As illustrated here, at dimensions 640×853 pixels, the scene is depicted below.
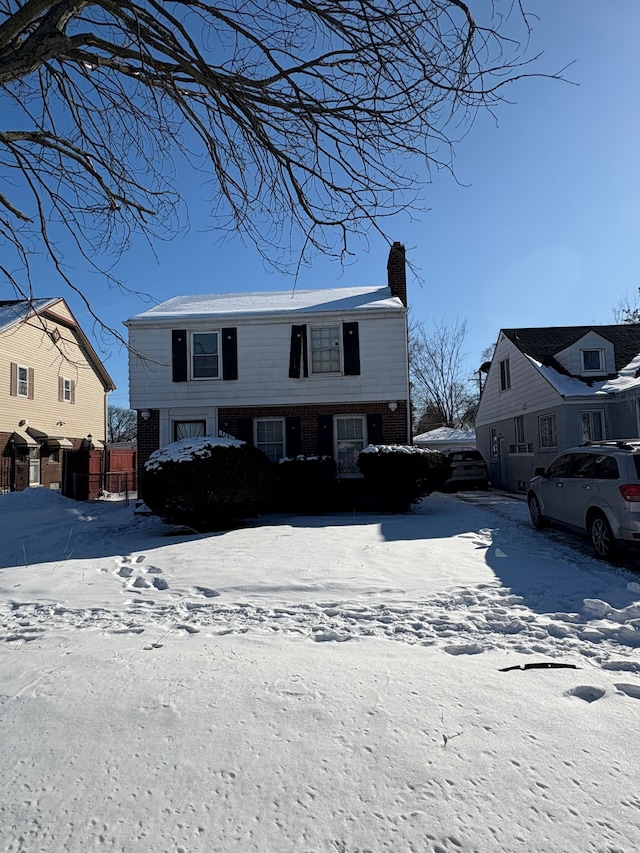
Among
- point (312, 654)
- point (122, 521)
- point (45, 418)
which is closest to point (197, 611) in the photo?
point (312, 654)

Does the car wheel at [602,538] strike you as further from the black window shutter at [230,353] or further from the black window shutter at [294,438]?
the black window shutter at [230,353]

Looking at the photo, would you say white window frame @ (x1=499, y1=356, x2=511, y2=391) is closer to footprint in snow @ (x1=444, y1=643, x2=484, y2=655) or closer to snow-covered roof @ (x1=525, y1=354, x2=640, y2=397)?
snow-covered roof @ (x1=525, y1=354, x2=640, y2=397)

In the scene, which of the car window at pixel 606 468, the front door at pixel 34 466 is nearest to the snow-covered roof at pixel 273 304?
the car window at pixel 606 468

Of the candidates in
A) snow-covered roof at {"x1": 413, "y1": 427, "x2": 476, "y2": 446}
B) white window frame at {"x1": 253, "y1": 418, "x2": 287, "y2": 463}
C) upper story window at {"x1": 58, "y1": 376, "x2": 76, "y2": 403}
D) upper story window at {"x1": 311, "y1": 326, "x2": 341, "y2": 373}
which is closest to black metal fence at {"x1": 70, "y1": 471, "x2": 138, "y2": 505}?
white window frame at {"x1": 253, "y1": 418, "x2": 287, "y2": 463}

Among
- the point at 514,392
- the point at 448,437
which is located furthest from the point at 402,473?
the point at 448,437

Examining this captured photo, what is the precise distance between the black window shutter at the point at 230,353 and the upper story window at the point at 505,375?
39.4ft

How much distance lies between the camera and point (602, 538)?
737 cm

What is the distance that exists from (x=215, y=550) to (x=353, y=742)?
5.66 meters

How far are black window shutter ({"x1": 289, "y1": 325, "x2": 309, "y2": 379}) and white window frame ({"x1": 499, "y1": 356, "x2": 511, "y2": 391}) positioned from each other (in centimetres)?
1036

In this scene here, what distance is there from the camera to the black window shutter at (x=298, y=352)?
1513cm

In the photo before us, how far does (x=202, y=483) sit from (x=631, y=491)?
23.7 ft

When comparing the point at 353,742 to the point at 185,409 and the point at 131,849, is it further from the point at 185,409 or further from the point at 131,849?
the point at 185,409

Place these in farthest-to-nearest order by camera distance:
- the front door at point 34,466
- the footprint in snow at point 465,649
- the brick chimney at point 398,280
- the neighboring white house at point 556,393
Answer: the front door at point 34,466, the brick chimney at point 398,280, the neighboring white house at point 556,393, the footprint in snow at point 465,649

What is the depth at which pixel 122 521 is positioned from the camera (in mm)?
12734
